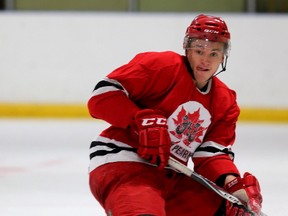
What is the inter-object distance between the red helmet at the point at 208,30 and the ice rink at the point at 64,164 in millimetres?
981

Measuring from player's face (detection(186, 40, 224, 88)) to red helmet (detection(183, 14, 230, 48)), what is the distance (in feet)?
0.06

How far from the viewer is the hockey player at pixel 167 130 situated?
2.21m

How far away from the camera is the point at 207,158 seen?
2537 mm

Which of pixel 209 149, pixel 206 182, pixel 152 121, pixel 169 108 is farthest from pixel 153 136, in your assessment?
pixel 209 149

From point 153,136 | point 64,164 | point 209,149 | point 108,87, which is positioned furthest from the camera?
point 64,164

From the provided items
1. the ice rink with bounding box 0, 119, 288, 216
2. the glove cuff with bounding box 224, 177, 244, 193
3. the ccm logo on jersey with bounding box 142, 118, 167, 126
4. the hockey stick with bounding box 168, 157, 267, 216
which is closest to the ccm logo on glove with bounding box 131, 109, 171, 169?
the ccm logo on jersey with bounding box 142, 118, 167, 126

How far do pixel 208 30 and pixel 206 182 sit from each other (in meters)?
0.50

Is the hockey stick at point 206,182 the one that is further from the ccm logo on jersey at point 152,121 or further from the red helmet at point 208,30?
the red helmet at point 208,30

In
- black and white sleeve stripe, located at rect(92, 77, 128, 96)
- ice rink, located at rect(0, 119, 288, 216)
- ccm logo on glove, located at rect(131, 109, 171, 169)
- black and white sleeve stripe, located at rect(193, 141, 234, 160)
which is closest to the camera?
ccm logo on glove, located at rect(131, 109, 171, 169)

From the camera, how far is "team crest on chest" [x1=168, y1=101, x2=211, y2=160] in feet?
7.79

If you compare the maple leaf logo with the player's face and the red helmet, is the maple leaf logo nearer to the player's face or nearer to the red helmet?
the player's face

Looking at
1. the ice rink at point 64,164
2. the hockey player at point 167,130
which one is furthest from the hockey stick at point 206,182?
the ice rink at point 64,164

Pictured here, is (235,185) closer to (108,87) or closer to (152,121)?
(152,121)

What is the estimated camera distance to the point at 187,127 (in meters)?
2.41
